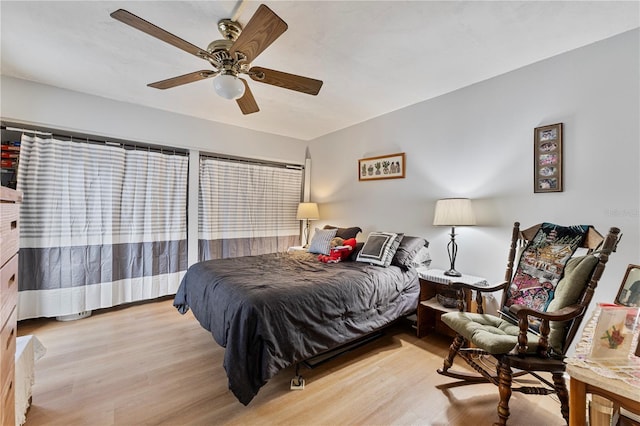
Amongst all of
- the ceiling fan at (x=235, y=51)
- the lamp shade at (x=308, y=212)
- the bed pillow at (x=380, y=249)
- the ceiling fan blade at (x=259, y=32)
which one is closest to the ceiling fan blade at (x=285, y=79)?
the ceiling fan at (x=235, y=51)

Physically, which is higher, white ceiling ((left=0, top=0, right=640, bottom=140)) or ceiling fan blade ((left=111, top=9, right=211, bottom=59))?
white ceiling ((left=0, top=0, right=640, bottom=140))

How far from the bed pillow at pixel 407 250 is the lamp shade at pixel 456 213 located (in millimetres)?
395

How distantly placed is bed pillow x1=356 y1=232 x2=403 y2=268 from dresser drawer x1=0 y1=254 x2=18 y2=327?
8.28ft

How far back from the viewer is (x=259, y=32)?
1.52 m

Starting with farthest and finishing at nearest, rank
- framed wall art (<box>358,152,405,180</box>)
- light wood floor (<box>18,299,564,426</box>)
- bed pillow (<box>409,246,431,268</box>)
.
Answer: framed wall art (<box>358,152,405,180</box>)
bed pillow (<box>409,246,431,268</box>)
light wood floor (<box>18,299,564,426</box>)

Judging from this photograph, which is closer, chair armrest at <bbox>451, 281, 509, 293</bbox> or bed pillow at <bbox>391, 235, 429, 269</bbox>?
chair armrest at <bbox>451, 281, 509, 293</bbox>

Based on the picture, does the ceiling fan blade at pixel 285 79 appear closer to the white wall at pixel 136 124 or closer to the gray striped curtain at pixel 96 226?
the white wall at pixel 136 124

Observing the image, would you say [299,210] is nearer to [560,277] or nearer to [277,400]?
[277,400]

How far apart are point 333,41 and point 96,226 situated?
329cm

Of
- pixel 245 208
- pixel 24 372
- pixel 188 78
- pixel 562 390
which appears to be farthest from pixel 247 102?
pixel 562 390

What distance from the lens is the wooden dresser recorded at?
2.71 feet

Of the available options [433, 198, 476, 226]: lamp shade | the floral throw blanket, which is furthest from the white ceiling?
the floral throw blanket

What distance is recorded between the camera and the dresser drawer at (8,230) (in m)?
0.80

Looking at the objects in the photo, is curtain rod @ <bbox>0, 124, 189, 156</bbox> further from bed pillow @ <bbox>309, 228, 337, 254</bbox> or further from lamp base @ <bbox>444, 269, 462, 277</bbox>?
lamp base @ <bbox>444, 269, 462, 277</bbox>
